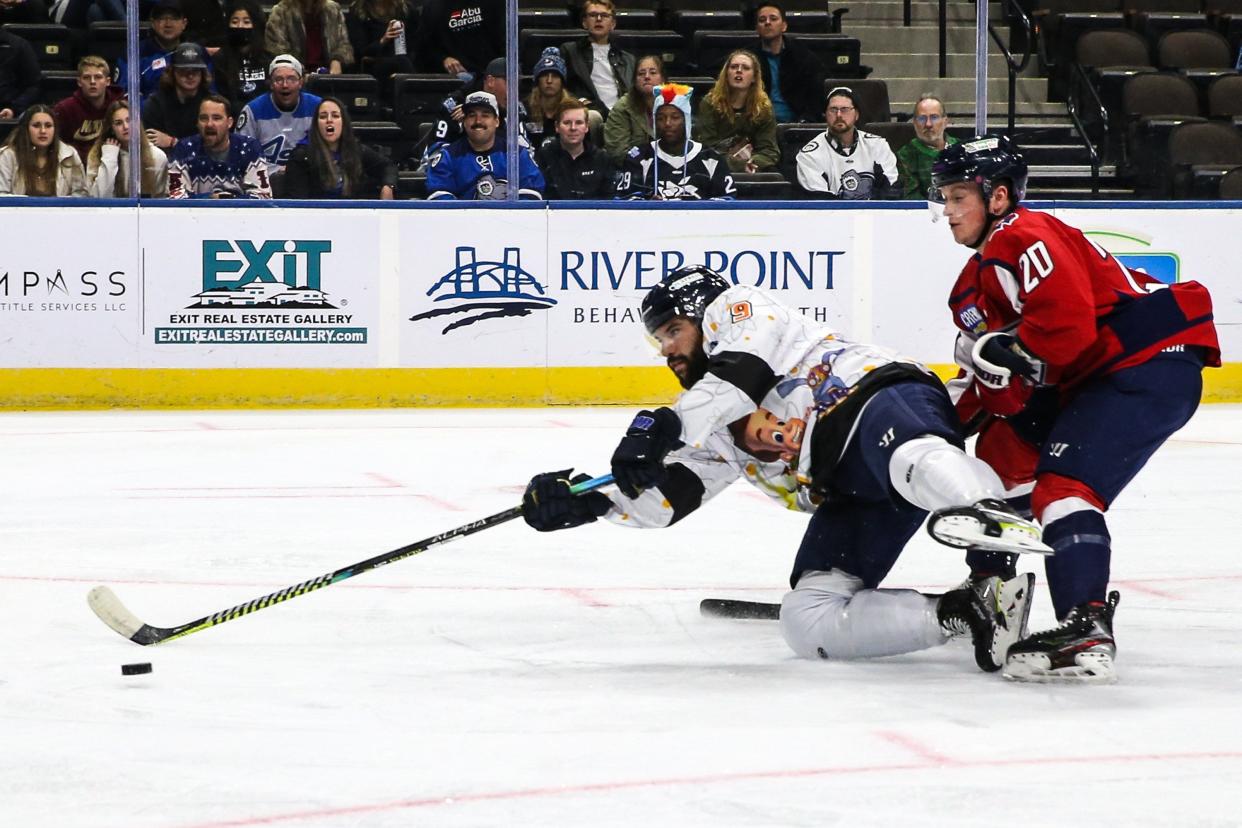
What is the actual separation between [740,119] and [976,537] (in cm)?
590

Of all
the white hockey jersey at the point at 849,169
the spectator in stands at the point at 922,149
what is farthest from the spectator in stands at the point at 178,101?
the spectator in stands at the point at 922,149

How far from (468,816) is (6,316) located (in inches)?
256

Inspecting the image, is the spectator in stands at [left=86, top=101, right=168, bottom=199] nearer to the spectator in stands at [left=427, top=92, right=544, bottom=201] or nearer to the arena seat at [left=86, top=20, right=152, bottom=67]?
the arena seat at [left=86, top=20, right=152, bottom=67]

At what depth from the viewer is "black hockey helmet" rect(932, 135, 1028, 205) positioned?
344 cm

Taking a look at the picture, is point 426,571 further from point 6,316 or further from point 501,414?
point 6,316

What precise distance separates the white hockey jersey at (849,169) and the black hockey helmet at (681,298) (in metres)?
5.38

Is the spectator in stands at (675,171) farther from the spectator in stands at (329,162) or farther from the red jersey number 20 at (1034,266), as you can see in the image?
the red jersey number 20 at (1034,266)

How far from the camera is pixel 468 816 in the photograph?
2357 mm

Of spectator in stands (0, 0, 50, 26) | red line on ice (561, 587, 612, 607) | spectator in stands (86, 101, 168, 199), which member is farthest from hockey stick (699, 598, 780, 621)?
spectator in stands (0, 0, 50, 26)

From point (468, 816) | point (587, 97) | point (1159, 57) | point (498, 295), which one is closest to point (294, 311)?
point (498, 295)

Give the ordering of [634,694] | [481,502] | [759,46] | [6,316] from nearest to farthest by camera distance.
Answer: [634,694] → [481,502] → [6,316] → [759,46]

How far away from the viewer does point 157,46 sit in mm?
8398

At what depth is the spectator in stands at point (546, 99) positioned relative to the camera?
8469 millimetres

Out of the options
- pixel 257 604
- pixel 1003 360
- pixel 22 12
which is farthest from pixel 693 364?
pixel 22 12
